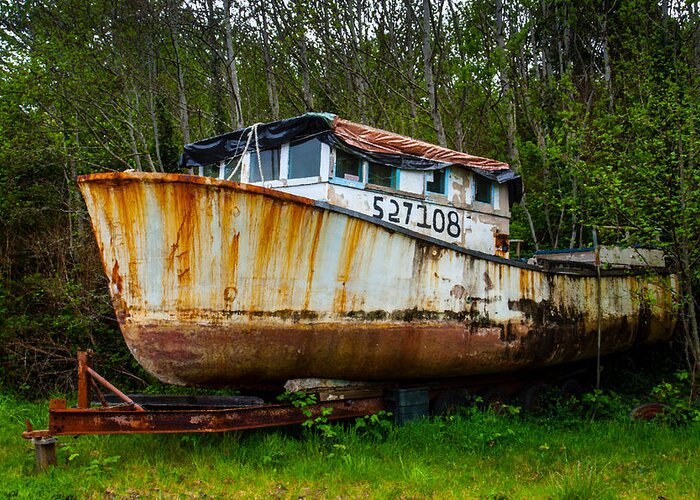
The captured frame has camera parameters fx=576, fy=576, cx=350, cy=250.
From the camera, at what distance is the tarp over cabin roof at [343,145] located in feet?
22.7

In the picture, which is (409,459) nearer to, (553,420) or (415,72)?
(553,420)

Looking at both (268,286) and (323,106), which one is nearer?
(268,286)

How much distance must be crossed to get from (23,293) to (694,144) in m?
10.8

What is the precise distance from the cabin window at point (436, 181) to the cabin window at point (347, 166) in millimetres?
1160

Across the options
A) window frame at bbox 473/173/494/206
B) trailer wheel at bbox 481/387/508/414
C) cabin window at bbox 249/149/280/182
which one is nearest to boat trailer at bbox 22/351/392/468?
trailer wheel at bbox 481/387/508/414

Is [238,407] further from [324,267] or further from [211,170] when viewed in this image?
[211,170]

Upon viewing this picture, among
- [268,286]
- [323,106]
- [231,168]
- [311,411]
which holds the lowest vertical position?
[311,411]

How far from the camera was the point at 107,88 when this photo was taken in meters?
12.8

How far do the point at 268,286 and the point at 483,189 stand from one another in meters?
4.24

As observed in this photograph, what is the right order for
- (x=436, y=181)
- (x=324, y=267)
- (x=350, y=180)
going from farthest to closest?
1. (x=436, y=181)
2. (x=350, y=180)
3. (x=324, y=267)

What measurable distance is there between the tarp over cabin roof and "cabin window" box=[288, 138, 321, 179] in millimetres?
95

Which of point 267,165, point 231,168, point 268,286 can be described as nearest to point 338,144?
point 267,165

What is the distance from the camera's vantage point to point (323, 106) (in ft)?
57.9

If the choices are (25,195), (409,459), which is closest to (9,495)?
(409,459)
